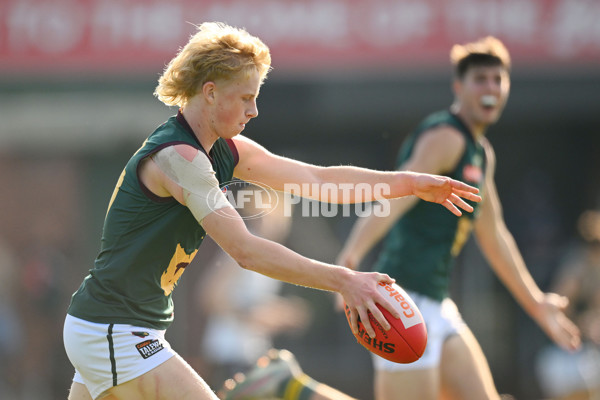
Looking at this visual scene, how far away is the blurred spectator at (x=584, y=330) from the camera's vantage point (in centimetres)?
995

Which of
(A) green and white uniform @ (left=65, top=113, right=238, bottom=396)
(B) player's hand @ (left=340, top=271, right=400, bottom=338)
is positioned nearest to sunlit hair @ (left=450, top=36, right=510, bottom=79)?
(A) green and white uniform @ (left=65, top=113, right=238, bottom=396)

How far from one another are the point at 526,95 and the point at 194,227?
30.8 ft

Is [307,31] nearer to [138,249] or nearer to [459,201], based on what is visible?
[459,201]

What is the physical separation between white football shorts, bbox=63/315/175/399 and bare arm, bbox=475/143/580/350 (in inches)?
114

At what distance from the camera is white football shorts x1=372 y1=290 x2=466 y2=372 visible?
523 cm

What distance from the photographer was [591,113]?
12781 millimetres

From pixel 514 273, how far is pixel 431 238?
884 mm

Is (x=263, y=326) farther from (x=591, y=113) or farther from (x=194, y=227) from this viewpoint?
(x=591, y=113)

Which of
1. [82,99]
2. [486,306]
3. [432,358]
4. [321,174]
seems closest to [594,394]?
[486,306]

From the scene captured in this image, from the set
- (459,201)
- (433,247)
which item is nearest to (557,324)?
(433,247)

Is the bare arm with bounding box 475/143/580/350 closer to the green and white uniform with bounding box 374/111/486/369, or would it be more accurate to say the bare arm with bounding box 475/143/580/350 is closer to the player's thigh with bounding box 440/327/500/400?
the green and white uniform with bounding box 374/111/486/369

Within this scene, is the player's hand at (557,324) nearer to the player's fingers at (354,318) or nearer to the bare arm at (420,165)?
the bare arm at (420,165)

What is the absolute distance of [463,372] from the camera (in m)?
5.30

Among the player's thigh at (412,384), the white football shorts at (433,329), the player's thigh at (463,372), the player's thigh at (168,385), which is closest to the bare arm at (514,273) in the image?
the white football shorts at (433,329)
